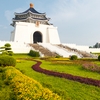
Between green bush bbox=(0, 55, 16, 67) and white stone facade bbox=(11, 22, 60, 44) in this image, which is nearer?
green bush bbox=(0, 55, 16, 67)

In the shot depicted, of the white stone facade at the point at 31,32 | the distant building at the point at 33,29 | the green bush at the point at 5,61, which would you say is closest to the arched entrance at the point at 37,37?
the distant building at the point at 33,29

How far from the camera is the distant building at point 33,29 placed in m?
39.7

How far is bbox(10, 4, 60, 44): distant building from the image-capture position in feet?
130

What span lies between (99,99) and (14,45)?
86.4 feet

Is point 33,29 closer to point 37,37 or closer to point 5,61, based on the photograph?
point 37,37

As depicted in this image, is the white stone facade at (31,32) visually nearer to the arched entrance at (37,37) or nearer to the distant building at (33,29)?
the distant building at (33,29)

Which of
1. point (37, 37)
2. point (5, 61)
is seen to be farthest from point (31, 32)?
point (5, 61)

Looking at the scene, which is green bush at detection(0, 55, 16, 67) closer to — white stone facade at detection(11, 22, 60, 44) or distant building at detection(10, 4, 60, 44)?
white stone facade at detection(11, 22, 60, 44)

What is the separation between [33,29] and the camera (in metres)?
41.3

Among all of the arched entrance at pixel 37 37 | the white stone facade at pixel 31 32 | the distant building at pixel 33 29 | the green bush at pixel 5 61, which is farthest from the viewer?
the arched entrance at pixel 37 37

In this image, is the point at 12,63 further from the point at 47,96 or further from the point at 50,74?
the point at 47,96

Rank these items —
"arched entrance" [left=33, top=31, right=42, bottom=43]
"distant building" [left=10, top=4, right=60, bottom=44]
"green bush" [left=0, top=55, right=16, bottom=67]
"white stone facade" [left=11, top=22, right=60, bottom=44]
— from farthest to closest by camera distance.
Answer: "arched entrance" [left=33, top=31, right=42, bottom=43], "distant building" [left=10, top=4, right=60, bottom=44], "white stone facade" [left=11, top=22, right=60, bottom=44], "green bush" [left=0, top=55, right=16, bottom=67]

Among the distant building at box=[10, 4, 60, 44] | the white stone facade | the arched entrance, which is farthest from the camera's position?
the arched entrance

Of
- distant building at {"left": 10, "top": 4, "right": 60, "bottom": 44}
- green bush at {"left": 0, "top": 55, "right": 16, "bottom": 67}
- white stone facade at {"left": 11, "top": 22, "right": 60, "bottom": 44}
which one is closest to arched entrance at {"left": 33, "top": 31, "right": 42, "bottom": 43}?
distant building at {"left": 10, "top": 4, "right": 60, "bottom": 44}
